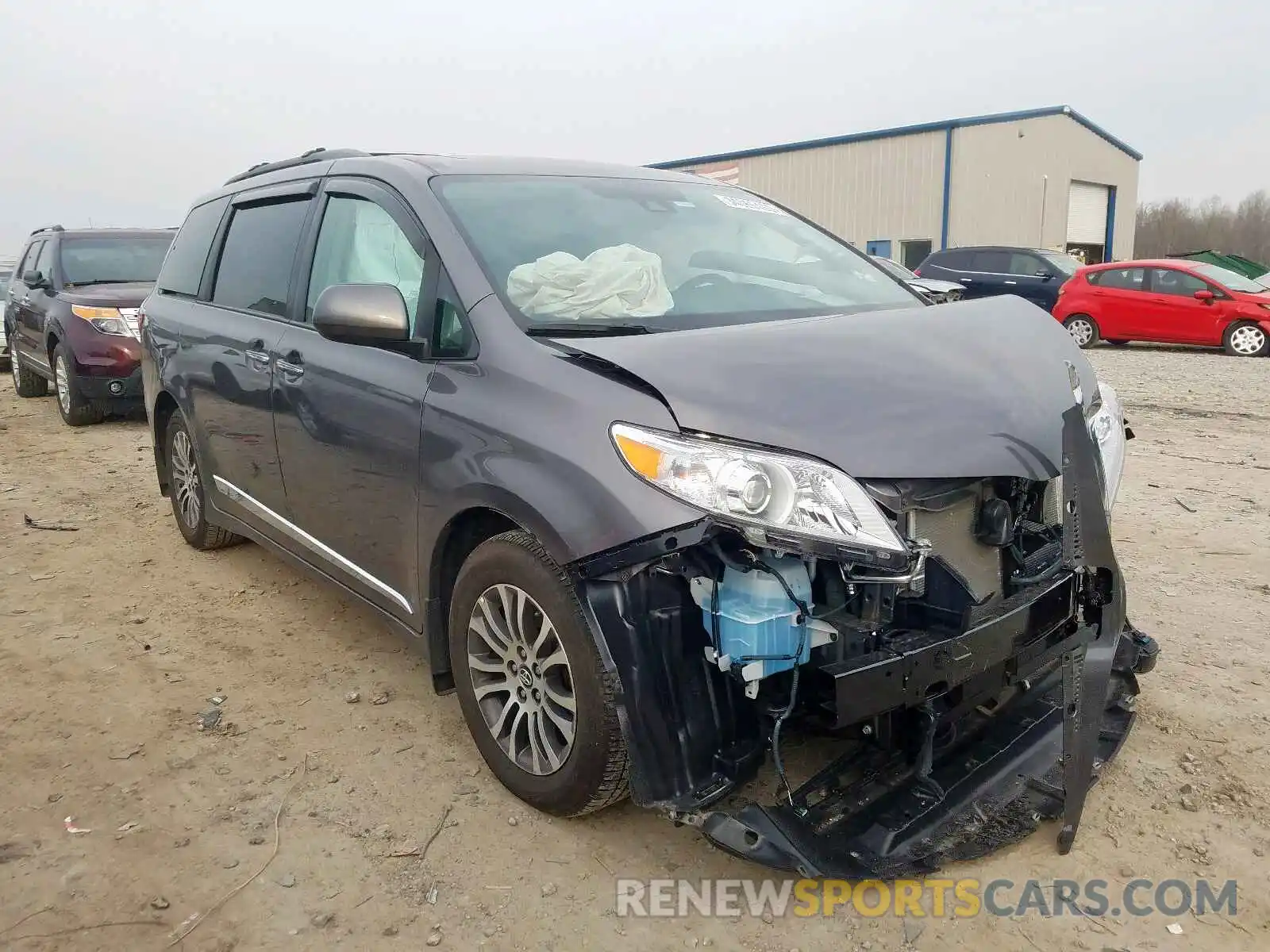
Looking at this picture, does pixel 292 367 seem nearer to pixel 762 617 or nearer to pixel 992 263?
pixel 762 617

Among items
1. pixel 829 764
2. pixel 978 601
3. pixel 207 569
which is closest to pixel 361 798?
pixel 829 764

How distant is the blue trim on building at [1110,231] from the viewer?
99.6 ft

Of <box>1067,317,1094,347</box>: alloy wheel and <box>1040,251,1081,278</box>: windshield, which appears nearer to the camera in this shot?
<box>1067,317,1094,347</box>: alloy wheel

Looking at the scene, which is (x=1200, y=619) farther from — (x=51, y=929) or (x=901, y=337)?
(x=51, y=929)

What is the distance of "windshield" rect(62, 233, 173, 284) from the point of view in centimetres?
924

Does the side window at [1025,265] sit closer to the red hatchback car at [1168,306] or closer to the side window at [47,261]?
the red hatchback car at [1168,306]

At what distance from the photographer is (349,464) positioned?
3078 millimetres

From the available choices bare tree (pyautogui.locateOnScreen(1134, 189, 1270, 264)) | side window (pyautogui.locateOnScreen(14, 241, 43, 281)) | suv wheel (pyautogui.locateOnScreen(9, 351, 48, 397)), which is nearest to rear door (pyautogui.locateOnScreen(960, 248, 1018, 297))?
side window (pyautogui.locateOnScreen(14, 241, 43, 281))

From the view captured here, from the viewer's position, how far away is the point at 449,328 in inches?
106

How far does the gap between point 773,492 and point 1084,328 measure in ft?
48.2

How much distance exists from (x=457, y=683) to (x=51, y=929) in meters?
1.13

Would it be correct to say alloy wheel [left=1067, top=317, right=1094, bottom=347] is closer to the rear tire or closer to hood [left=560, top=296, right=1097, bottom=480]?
the rear tire

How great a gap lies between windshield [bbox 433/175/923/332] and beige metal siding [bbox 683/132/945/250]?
85.2 feet

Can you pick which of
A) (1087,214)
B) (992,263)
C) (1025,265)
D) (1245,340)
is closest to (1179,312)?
(1245,340)
